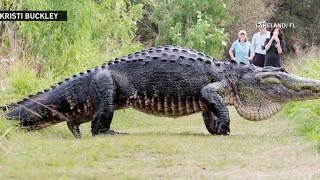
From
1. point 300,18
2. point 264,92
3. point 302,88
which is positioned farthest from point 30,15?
point 300,18

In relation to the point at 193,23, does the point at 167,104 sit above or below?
below

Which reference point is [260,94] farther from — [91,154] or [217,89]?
[91,154]

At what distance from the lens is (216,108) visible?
29.0 feet

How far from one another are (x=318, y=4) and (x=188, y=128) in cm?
2123

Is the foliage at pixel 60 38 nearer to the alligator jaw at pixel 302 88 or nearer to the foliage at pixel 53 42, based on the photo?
the foliage at pixel 53 42

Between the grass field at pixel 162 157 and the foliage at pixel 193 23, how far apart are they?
14260 mm

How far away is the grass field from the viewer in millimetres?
5559

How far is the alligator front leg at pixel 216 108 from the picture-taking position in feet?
28.8

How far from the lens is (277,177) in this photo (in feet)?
17.7

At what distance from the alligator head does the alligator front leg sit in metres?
0.35

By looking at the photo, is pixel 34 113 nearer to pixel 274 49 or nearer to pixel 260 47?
pixel 274 49

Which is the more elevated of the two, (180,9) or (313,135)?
(180,9)

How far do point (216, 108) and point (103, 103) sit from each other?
Answer: 4.65 ft

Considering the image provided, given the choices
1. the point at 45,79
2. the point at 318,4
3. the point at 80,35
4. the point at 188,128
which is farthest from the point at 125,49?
the point at 318,4
